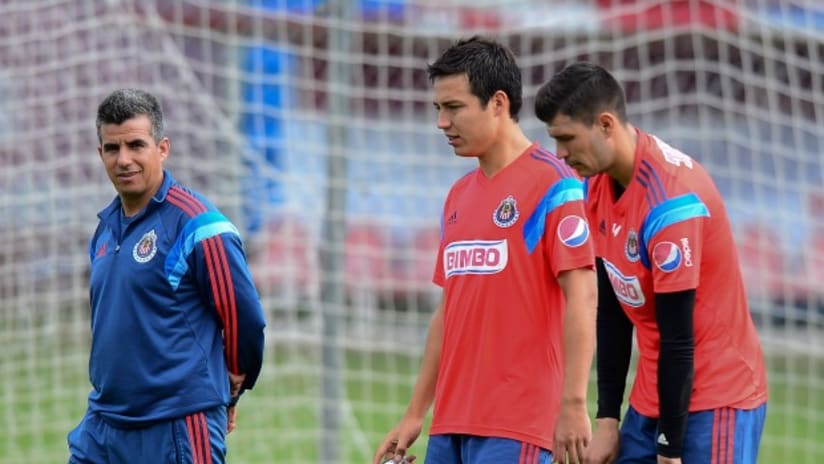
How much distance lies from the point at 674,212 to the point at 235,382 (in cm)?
163

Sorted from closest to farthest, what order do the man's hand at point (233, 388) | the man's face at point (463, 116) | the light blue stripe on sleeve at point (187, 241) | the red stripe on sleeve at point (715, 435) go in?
the red stripe on sleeve at point (715, 435) < the man's face at point (463, 116) < the light blue stripe on sleeve at point (187, 241) < the man's hand at point (233, 388)

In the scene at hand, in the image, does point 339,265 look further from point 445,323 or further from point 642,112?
point 445,323

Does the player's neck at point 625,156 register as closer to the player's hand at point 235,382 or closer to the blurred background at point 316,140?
the player's hand at point 235,382

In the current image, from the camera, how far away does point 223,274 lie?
4918 mm

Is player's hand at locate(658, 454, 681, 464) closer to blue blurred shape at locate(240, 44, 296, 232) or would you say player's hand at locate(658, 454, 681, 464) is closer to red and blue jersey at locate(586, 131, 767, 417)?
red and blue jersey at locate(586, 131, 767, 417)

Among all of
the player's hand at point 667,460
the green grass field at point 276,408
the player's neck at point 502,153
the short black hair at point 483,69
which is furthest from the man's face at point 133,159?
the green grass field at point 276,408

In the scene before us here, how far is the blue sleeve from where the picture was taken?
16.1 feet

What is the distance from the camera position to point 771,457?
364 inches

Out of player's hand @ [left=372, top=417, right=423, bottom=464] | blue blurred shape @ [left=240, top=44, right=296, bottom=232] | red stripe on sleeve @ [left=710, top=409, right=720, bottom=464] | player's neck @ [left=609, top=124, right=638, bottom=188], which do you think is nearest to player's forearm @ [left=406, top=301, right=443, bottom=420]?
player's hand @ [left=372, top=417, right=423, bottom=464]

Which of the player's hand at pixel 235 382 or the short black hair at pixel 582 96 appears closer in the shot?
the short black hair at pixel 582 96

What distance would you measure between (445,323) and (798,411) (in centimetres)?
632

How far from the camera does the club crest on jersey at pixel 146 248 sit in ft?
16.1

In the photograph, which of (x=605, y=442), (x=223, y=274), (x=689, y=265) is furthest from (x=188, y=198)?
(x=689, y=265)

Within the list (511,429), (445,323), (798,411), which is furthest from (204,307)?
(798,411)
